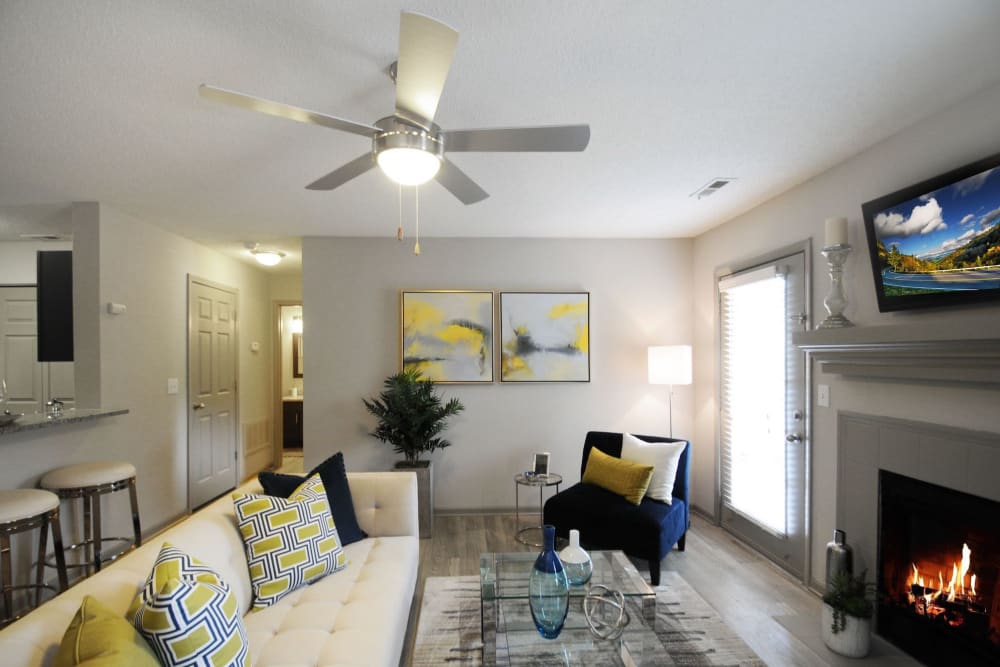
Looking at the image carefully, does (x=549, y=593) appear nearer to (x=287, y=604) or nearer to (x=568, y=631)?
(x=568, y=631)

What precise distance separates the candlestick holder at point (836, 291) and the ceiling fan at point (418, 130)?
1714 mm

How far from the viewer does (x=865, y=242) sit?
262cm

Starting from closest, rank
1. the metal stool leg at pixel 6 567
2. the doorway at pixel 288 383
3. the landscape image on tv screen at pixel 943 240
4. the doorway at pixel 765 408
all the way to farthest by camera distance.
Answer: the landscape image on tv screen at pixel 943 240 < the metal stool leg at pixel 6 567 < the doorway at pixel 765 408 < the doorway at pixel 288 383

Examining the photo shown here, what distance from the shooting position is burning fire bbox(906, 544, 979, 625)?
2080 millimetres

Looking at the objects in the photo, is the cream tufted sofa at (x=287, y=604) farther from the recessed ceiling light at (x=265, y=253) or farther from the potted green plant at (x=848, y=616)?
the recessed ceiling light at (x=265, y=253)

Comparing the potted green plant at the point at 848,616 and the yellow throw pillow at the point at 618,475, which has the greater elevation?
the yellow throw pillow at the point at 618,475

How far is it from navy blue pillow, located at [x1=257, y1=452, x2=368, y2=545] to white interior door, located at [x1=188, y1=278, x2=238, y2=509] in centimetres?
266

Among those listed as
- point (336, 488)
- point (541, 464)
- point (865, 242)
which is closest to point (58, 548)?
point (336, 488)

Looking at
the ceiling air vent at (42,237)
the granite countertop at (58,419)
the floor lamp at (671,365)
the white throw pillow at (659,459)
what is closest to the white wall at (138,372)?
Answer: the granite countertop at (58,419)

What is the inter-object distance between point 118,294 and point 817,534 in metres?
4.95

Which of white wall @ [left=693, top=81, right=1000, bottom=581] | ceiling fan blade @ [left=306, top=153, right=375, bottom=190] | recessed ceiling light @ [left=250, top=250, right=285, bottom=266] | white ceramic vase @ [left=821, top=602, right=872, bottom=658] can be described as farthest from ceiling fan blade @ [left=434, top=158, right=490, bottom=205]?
recessed ceiling light @ [left=250, top=250, right=285, bottom=266]

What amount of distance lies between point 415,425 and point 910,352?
3132mm

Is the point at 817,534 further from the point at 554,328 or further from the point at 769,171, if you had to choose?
the point at 554,328

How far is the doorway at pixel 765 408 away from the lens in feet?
10.3
